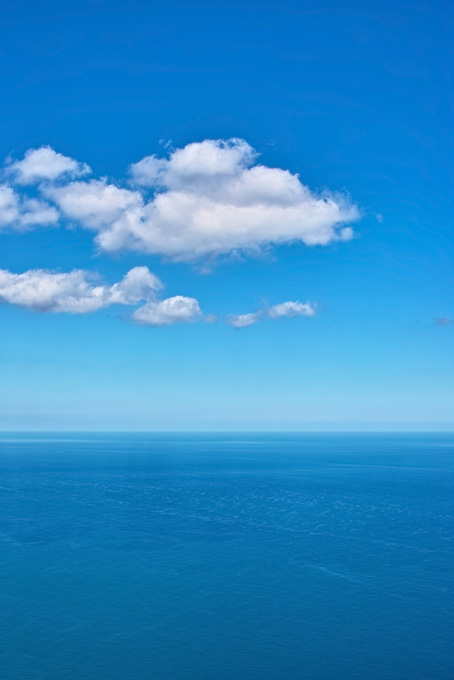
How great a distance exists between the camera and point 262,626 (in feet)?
145

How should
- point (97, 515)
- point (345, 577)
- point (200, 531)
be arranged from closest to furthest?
1. point (345, 577)
2. point (200, 531)
3. point (97, 515)

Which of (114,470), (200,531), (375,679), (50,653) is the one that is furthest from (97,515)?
(114,470)

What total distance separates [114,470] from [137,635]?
128 m

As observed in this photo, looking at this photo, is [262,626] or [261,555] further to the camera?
[261,555]

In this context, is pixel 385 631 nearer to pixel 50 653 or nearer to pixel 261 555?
pixel 261 555

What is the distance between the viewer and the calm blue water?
127 ft

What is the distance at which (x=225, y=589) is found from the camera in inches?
2064

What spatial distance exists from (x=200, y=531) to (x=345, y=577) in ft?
83.6

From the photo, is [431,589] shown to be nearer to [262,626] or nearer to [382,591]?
[382,591]

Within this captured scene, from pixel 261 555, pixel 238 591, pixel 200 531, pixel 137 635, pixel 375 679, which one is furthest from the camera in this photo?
pixel 200 531

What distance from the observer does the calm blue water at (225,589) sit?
38719mm

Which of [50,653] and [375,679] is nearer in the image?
[375,679]

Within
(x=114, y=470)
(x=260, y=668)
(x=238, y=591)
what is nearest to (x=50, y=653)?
(x=260, y=668)

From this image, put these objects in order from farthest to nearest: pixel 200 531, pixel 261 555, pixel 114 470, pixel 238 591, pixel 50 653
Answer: pixel 114 470 < pixel 200 531 < pixel 261 555 < pixel 238 591 < pixel 50 653
